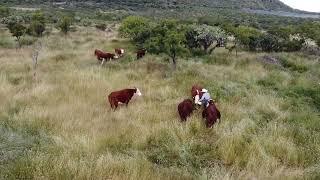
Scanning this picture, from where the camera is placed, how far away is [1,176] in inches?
209

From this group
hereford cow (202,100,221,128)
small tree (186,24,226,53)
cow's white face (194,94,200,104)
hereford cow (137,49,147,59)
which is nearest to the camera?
hereford cow (202,100,221,128)

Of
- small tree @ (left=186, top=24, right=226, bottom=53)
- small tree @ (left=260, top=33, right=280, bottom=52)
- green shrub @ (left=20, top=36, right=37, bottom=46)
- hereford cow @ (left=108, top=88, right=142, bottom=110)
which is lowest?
green shrub @ (left=20, top=36, right=37, bottom=46)

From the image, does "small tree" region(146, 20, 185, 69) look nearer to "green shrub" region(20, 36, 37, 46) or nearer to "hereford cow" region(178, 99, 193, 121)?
"green shrub" region(20, 36, 37, 46)

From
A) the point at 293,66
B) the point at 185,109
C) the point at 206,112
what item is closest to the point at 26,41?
the point at 293,66

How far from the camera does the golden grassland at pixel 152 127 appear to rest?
608 centimetres

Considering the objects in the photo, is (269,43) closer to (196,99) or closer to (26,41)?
(26,41)

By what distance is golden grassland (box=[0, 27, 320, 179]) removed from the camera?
6082 millimetres

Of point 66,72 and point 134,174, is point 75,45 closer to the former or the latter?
point 66,72

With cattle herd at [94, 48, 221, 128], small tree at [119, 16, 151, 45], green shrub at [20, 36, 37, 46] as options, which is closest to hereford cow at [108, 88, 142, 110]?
cattle herd at [94, 48, 221, 128]

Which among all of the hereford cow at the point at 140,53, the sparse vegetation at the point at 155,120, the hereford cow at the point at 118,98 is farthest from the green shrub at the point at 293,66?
the hereford cow at the point at 118,98

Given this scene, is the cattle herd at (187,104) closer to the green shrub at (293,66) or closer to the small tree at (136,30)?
the green shrub at (293,66)

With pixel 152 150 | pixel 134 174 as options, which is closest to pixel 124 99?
pixel 152 150

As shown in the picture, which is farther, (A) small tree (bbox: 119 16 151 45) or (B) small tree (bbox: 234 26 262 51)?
(B) small tree (bbox: 234 26 262 51)

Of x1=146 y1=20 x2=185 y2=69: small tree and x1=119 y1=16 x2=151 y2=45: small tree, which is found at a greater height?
x1=146 y1=20 x2=185 y2=69: small tree
